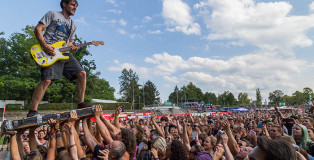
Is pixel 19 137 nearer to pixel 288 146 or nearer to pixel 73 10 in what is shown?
pixel 73 10

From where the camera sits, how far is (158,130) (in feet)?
19.1

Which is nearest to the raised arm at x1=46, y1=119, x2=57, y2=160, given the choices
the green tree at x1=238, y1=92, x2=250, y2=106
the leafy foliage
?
the leafy foliage

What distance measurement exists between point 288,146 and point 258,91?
134 metres

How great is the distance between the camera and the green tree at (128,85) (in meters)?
91.8

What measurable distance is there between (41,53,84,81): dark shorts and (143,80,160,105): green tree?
316ft

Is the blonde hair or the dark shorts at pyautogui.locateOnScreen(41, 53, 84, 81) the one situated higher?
the dark shorts at pyautogui.locateOnScreen(41, 53, 84, 81)

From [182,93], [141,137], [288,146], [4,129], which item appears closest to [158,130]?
[141,137]

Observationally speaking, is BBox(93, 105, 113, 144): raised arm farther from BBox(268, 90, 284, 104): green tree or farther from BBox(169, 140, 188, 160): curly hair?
BBox(268, 90, 284, 104): green tree

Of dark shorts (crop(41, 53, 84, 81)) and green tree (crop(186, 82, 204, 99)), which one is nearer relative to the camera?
dark shorts (crop(41, 53, 84, 81))

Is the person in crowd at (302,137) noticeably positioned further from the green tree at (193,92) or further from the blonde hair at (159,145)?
the green tree at (193,92)

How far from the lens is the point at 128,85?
93562mm

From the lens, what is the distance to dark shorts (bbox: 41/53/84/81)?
3.75 m

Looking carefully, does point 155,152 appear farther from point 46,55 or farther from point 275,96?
point 275,96

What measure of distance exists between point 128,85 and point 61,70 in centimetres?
9026
